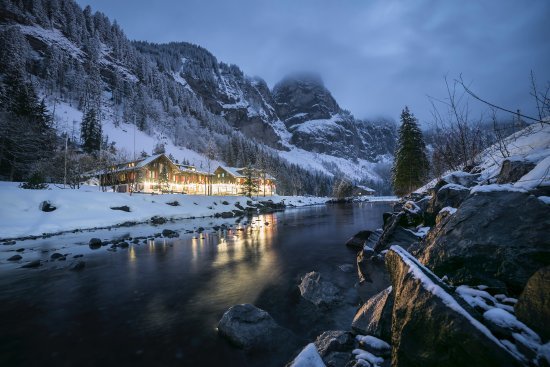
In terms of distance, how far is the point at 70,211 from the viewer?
26312 mm

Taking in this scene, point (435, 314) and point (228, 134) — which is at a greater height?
point (228, 134)

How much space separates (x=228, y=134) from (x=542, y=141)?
516 feet

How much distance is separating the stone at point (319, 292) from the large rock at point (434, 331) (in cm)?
476

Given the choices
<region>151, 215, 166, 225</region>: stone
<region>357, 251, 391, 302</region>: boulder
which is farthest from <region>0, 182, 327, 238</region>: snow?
<region>357, 251, 391, 302</region>: boulder

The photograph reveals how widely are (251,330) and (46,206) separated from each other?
29020 mm

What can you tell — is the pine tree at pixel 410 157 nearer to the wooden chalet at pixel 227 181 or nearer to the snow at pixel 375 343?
the snow at pixel 375 343

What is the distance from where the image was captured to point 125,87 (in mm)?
130250

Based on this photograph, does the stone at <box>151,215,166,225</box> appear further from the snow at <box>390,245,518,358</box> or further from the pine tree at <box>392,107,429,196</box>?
the pine tree at <box>392,107,429,196</box>

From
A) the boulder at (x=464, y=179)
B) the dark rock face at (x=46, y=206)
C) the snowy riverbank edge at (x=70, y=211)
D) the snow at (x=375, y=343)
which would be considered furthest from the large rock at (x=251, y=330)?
the dark rock face at (x=46, y=206)

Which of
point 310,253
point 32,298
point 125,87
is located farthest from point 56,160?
point 125,87

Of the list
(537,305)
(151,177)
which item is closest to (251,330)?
(537,305)

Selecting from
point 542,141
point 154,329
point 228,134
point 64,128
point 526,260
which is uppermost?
point 228,134

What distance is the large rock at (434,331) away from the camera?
2.41m

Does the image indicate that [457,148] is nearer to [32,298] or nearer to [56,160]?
[32,298]
